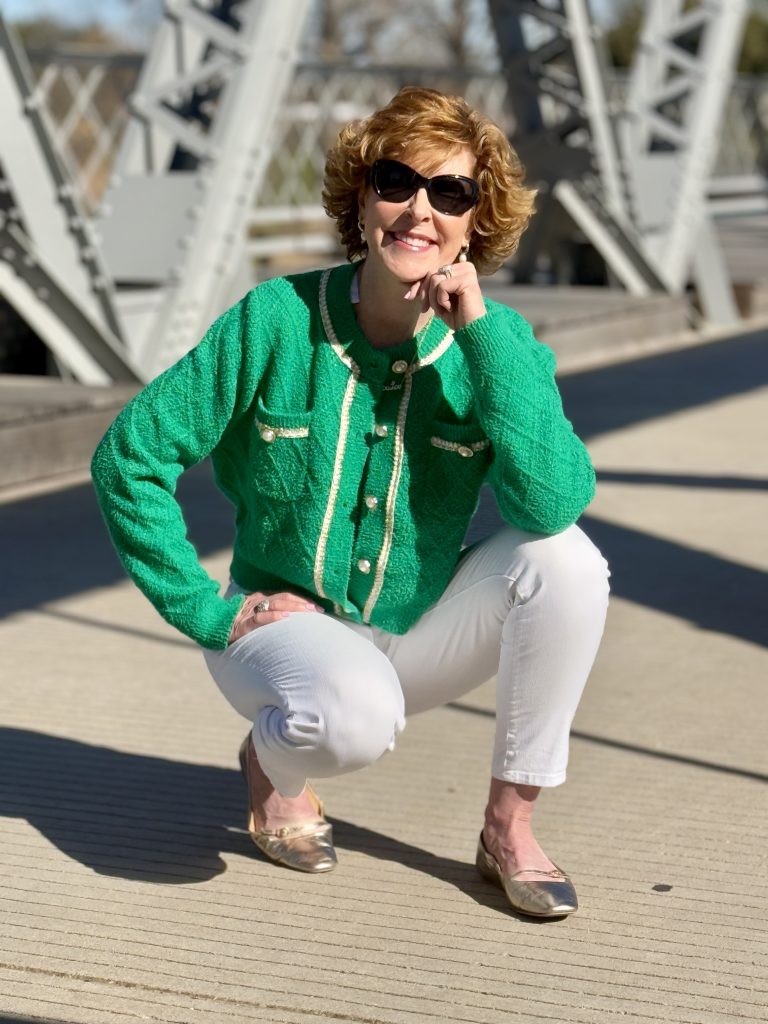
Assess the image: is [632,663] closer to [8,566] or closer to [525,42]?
[8,566]

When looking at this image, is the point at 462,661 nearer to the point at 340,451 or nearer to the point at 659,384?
the point at 340,451

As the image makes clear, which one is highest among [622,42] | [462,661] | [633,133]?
[462,661]

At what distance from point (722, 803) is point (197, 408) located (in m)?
1.39

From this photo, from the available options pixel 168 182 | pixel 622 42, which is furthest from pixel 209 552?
pixel 622 42

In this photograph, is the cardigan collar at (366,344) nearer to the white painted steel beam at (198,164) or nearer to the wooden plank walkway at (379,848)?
the wooden plank walkway at (379,848)

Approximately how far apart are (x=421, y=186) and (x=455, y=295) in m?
0.19

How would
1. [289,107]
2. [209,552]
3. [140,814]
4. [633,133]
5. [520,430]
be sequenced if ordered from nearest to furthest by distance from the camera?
[520,430] < [140,814] < [209,552] < [633,133] < [289,107]

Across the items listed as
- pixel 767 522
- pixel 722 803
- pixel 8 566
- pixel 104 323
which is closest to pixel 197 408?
pixel 722 803

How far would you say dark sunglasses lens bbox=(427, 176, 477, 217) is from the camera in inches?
116

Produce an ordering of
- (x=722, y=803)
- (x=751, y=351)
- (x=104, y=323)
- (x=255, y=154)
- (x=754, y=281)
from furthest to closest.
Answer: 1. (x=754, y=281)
2. (x=751, y=351)
3. (x=255, y=154)
4. (x=104, y=323)
5. (x=722, y=803)

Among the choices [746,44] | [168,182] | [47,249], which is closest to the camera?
[47,249]

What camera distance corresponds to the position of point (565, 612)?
9.70 feet

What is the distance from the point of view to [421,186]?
2.96 metres

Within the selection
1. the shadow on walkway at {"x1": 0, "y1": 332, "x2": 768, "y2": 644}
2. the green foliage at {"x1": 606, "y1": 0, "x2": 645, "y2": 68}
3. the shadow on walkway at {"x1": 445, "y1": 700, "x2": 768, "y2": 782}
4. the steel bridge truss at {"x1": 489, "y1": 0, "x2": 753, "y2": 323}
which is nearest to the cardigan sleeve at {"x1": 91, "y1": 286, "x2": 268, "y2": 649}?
the shadow on walkway at {"x1": 445, "y1": 700, "x2": 768, "y2": 782}
